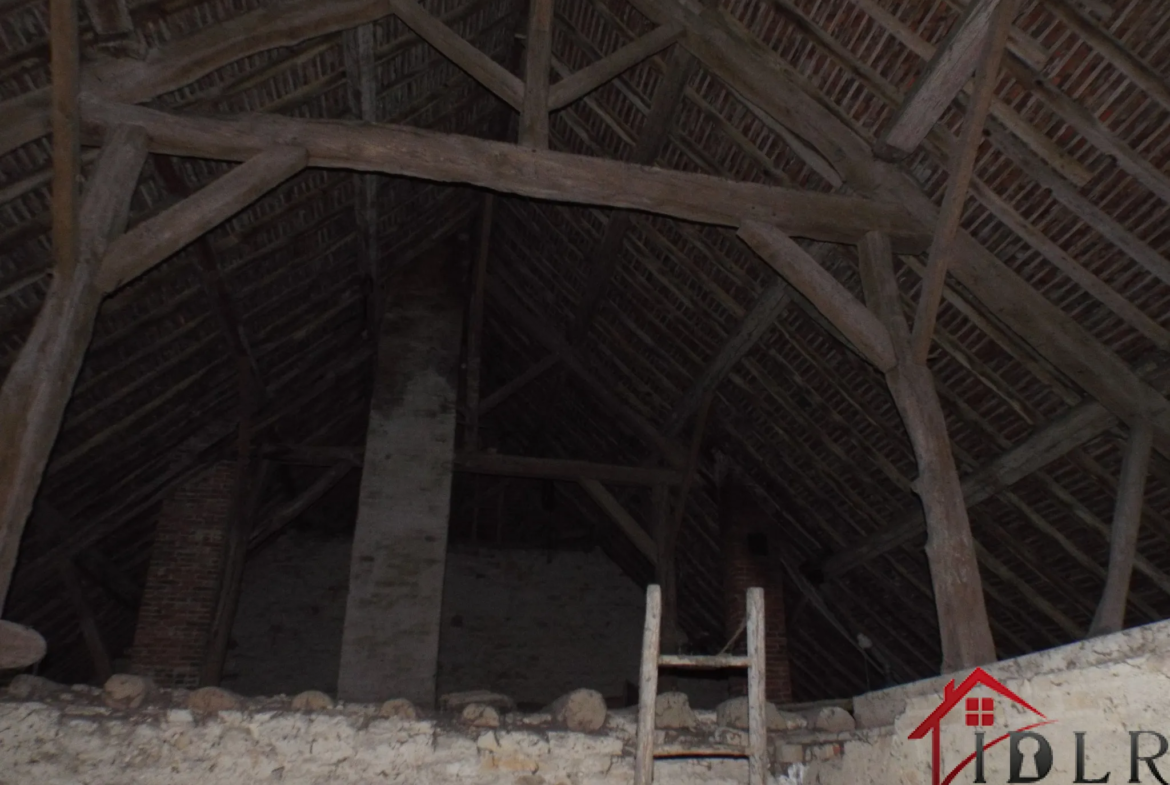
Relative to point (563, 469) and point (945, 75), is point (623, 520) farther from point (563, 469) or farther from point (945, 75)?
point (945, 75)

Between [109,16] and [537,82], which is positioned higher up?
[537,82]

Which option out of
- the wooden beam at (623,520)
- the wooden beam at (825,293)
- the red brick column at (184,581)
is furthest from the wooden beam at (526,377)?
the wooden beam at (825,293)

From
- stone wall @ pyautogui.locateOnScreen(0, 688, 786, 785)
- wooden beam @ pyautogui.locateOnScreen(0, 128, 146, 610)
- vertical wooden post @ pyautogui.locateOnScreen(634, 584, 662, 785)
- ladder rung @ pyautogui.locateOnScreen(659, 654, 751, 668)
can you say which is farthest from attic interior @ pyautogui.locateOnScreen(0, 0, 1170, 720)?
vertical wooden post @ pyautogui.locateOnScreen(634, 584, 662, 785)

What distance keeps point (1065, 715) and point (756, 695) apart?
3.71 ft

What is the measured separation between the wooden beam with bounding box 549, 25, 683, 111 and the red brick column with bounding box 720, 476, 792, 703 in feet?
13.5

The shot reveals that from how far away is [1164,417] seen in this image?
4402mm

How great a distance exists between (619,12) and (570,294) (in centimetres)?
290

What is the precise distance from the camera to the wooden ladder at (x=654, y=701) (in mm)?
3207

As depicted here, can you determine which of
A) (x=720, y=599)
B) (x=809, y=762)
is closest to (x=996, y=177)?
(x=809, y=762)

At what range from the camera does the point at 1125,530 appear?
166 inches

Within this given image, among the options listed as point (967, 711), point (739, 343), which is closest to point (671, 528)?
point (739, 343)

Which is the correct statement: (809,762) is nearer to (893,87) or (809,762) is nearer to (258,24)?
(893,87)

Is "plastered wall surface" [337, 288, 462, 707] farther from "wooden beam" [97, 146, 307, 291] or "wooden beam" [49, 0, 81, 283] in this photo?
"wooden beam" [49, 0, 81, 283]

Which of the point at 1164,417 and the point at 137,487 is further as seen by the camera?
the point at 137,487
